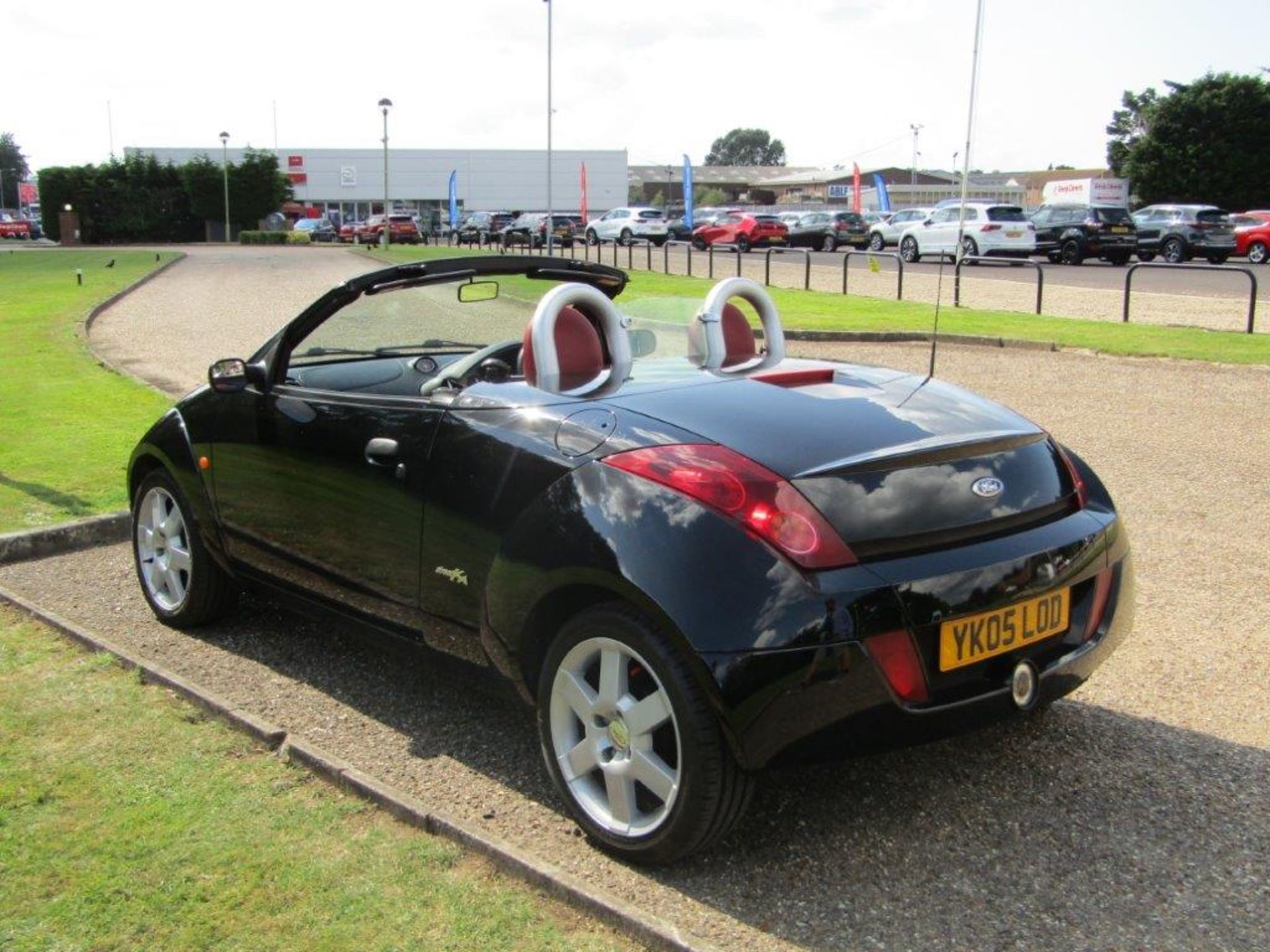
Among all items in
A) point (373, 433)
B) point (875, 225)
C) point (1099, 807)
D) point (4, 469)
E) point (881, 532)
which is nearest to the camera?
point (881, 532)

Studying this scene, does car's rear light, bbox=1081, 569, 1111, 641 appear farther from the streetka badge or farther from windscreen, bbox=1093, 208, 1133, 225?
windscreen, bbox=1093, 208, 1133, 225

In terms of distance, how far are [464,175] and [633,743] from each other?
97.3 m

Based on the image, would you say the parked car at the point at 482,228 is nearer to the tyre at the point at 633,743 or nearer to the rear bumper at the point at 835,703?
the tyre at the point at 633,743

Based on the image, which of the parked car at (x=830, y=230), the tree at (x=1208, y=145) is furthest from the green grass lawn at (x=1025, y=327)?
the tree at (x=1208, y=145)

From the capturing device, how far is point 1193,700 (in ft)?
13.9

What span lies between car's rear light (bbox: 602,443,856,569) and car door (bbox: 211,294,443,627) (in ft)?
3.18

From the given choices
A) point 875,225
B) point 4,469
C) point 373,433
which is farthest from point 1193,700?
point 875,225

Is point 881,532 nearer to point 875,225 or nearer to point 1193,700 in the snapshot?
point 1193,700

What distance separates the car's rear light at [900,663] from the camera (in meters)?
2.91

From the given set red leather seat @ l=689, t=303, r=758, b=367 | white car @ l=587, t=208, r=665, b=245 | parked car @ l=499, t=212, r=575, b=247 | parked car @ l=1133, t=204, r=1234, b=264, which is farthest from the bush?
red leather seat @ l=689, t=303, r=758, b=367

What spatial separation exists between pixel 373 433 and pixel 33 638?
1.99 meters

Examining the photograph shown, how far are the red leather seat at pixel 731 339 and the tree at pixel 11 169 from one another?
183446mm

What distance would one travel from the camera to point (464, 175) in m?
96.5

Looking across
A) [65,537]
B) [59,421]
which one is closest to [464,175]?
[59,421]
